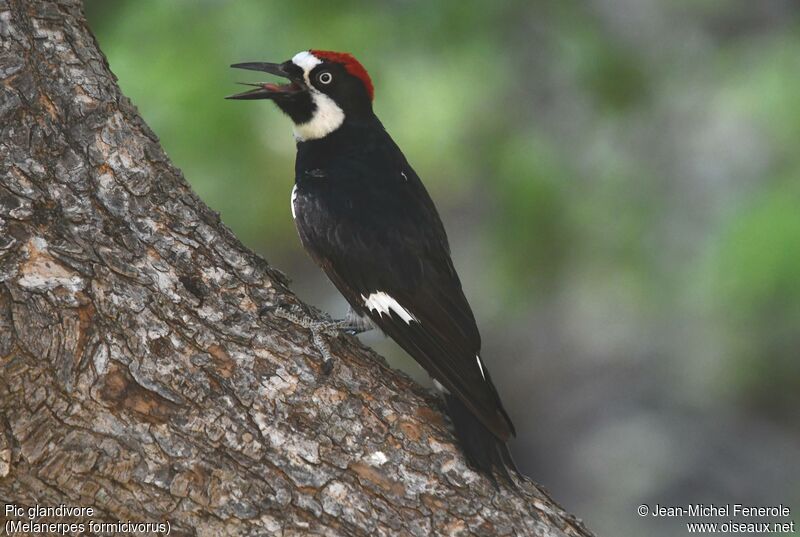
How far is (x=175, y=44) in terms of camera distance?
3.79m

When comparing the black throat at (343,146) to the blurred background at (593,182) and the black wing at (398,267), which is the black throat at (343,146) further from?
the blurred background at (593,182)

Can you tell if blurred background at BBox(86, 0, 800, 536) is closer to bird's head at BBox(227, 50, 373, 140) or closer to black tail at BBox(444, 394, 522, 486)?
bird's head at BBox(227, 50, 373, 140)

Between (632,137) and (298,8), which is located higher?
(632,137)

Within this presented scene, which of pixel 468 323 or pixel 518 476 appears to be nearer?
pixel 518 476

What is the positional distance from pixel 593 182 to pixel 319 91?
5.67 feet

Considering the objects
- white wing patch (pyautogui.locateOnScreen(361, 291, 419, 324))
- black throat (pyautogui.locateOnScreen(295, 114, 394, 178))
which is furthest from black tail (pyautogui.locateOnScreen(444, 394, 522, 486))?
black throat (pyautogui.locateOnScreen(295, 114, 394, 178))

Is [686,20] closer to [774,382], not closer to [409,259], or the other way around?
[774,382]

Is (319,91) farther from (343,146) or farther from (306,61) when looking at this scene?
(343,146)

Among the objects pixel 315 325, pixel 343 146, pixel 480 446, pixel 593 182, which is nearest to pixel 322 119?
pixel 343 146

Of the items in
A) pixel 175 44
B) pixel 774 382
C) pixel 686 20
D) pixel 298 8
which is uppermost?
pixel 686 20

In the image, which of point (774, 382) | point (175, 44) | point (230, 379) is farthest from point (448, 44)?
point (774, 382)

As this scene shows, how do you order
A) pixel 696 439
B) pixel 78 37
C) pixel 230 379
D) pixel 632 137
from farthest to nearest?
pixel 696 439
pixel 632 137
pixel 78 37
pixel 230 379

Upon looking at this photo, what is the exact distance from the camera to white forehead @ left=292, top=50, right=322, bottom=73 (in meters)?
3.08

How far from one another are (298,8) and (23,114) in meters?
1.94
